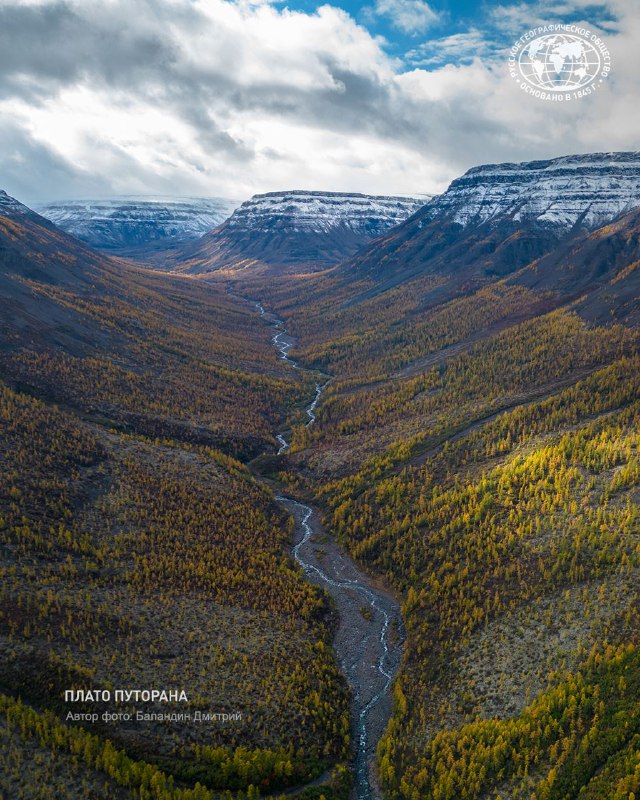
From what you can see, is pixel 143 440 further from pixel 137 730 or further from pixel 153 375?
pixel 137 730

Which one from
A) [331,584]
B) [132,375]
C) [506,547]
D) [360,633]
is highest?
[132,375]

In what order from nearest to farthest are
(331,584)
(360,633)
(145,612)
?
1. (145,612)
2. (360,633)
3. (331,584)

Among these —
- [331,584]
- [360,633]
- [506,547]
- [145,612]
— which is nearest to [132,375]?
[331,584]

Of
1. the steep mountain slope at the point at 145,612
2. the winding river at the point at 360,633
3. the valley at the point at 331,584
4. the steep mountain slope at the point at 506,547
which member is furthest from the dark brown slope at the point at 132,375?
the winding river at the point at 360,633

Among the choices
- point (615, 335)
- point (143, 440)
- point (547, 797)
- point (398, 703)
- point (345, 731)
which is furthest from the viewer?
point (615, 335)

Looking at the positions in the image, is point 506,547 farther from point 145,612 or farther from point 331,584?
point 145,612

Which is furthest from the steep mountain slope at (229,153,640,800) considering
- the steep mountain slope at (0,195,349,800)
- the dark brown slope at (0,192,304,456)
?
the dark brown slope at (0,192,304,456)

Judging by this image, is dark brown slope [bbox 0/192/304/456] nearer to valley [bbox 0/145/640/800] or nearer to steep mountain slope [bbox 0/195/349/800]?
steep mountain slope [bbox 0/195/349/800]

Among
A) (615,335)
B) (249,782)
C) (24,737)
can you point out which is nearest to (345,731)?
(249,782)
